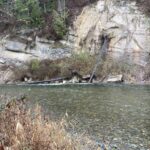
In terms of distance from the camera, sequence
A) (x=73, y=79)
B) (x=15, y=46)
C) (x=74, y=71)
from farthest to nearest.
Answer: (x=15, y=46) → (x=74, y=71) → (x=73, y=79)

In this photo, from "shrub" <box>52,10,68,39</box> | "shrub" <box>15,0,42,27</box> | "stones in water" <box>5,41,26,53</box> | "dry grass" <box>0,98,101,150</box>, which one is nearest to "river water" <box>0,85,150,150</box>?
"dry grass" <box>0,98,101,150</box>

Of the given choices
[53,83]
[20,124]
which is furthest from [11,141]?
[53,83]

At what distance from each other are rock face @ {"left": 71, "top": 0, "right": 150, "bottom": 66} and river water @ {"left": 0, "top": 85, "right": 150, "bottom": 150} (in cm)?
1470

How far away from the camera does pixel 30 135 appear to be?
1001 centimetres

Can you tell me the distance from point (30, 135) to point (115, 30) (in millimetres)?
38135

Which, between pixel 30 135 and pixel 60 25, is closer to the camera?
pixel 30 135

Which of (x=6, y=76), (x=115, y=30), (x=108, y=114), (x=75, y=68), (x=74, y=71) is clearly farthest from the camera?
(x=115, y=30)

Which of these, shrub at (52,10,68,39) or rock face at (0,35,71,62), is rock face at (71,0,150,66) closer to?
shrub at (52,10,68,39)

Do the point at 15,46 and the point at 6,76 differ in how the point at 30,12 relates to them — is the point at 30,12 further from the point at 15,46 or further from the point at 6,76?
the point at 6,76

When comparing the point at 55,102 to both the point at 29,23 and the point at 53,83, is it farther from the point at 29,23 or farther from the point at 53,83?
the point at 29,23

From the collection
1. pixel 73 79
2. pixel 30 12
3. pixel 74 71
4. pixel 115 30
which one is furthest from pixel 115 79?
pixel 30 12

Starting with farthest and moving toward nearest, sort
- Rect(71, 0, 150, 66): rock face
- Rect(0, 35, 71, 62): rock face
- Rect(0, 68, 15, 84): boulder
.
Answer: Rect(0, 35, 71, 62): rock face → Rect(0, 68, 15, 84): boulder → Rect(71, 0, 150, 66): rock face

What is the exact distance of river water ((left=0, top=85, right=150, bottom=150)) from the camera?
15.5 meters

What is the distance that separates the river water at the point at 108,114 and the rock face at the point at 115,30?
14702 mm
